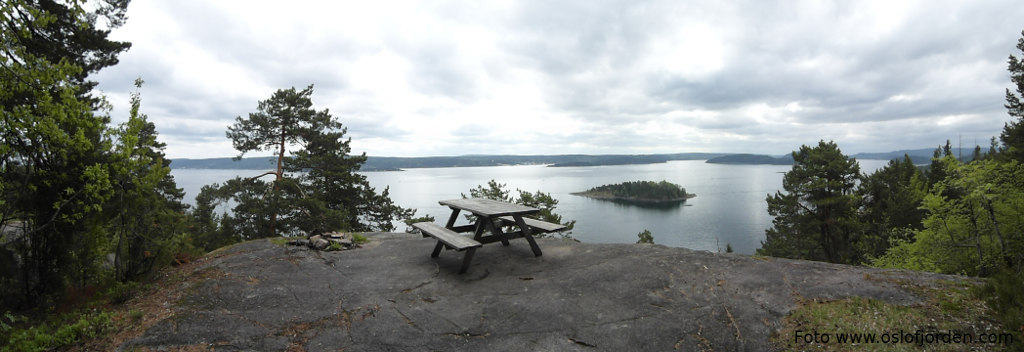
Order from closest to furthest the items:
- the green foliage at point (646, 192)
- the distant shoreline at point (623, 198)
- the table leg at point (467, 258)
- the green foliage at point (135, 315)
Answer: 1. the green foliage at point (135, 315)
2. the table leg at point (467, 258)
3. the distant shoreline at point (623, 198)
4. the green foliage at point (646, 192)

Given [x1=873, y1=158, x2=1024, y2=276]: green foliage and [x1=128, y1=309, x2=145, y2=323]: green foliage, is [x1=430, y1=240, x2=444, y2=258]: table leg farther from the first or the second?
[x1=873, y1=158, x2=1024, y2=276]: green foliage

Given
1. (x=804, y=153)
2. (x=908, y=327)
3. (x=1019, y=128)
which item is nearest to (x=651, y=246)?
(x=908, y=327)

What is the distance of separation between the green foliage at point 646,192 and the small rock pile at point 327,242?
90401 mm

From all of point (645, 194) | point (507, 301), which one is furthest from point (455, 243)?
point (645, 194)

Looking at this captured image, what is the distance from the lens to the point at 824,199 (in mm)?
20844

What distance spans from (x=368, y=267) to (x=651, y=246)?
4785 millimetres

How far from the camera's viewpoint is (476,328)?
412cm

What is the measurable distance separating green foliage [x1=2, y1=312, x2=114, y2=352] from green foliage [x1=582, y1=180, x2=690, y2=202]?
9411 centimetres

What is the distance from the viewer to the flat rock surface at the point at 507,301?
3.79 metres

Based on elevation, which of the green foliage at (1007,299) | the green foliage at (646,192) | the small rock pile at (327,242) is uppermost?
the green foliage at (1007,299)

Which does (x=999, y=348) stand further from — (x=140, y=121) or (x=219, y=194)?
(x=219, y=194)

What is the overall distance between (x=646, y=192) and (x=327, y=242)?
308 ft

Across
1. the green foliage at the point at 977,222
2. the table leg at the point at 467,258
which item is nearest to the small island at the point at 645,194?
the green foliage at the point at 977,222

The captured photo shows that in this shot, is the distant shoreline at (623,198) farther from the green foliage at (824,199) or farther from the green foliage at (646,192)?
the green foliage at (824,199)
